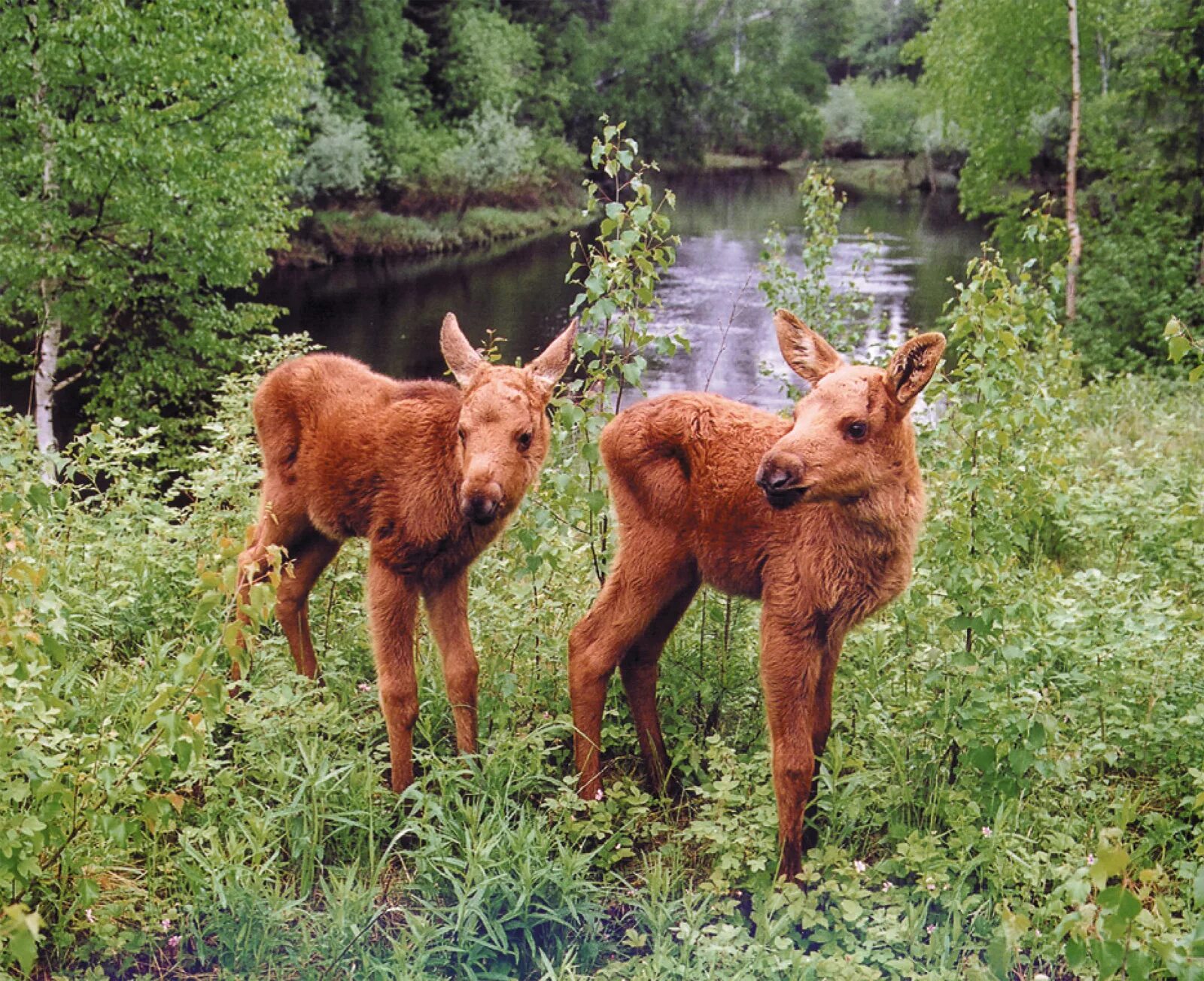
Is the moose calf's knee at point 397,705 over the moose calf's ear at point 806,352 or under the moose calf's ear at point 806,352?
under

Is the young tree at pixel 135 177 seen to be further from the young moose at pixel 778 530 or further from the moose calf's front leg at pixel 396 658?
the young moose at pixel 778 530

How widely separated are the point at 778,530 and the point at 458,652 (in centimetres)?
136

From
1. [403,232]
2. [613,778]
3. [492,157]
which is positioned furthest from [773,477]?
[492,157]

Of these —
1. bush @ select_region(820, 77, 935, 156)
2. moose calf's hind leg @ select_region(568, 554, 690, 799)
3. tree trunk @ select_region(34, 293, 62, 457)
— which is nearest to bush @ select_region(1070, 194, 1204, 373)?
moose calf's hind leg @ select_region(568, 554, 690, 799)

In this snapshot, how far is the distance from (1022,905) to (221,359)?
14.5 m

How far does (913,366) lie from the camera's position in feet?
12.2

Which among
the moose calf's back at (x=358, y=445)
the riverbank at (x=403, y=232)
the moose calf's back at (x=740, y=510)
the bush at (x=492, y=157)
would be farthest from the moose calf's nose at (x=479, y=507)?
the bush at (x=492, y=157)

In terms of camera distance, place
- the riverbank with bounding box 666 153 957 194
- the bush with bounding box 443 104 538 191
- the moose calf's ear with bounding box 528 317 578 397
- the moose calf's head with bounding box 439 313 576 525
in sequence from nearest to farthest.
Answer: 1. the moose calf's head with bounding box 439 313 576 525
2. the moose calf's ear with bounding box 528 317 578 397
3. the bush with bounding box 443 104 538 191
4. the riverbank with bounding box 666 153 957 194

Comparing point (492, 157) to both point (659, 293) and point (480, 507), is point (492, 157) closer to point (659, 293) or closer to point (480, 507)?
point (659, 293)

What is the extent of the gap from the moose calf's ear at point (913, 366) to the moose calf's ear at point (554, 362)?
1.26 metres

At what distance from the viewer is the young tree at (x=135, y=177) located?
45.4 feet

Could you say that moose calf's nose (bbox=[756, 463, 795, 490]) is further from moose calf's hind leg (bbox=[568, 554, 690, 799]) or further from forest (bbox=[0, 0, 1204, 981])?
forest (bbox=[0, 0, 1204, 981])

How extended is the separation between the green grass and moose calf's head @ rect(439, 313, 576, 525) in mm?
526

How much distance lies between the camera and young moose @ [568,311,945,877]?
3.72 m
